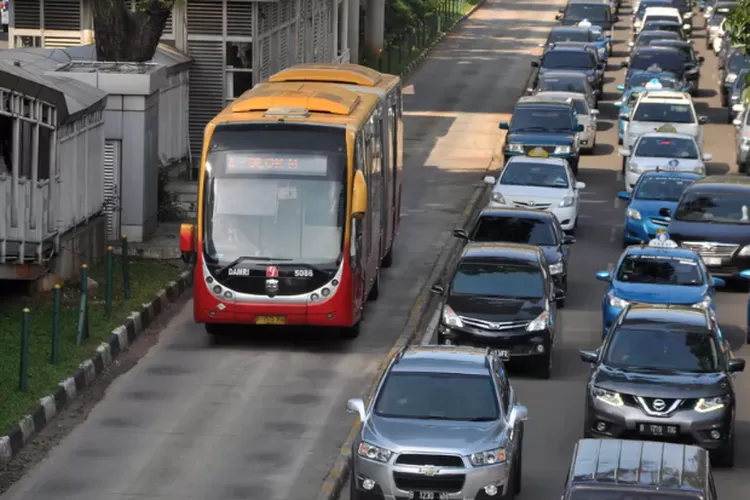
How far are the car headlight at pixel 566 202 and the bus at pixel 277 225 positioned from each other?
9.71 meters

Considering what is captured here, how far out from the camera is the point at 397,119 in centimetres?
3147

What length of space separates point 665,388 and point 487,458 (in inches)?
128

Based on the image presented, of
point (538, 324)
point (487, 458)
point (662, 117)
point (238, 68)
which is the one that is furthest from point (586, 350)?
point (662, 117)

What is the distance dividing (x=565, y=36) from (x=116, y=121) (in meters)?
32.1

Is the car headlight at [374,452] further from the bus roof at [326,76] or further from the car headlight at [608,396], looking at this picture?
the bus roof at [326,76]

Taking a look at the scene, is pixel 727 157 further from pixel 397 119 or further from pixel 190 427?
pixel 190 427

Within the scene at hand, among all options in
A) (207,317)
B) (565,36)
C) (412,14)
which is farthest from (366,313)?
(412,14)

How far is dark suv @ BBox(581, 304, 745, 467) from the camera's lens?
18.5m

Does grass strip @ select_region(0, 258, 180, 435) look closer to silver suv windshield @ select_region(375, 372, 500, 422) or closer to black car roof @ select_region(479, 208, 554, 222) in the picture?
silver suv windshield @ select_region(375, 372, 500, 422)

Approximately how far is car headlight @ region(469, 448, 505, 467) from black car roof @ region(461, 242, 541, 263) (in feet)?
27.2

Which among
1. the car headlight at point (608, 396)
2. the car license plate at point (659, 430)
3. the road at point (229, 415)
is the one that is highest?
the car headlight at point (608, 396)

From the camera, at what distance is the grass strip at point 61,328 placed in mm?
20328

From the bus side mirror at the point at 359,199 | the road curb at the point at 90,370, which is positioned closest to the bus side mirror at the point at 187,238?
the road curb at the point at 90,370

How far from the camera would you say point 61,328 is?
78.0ft
